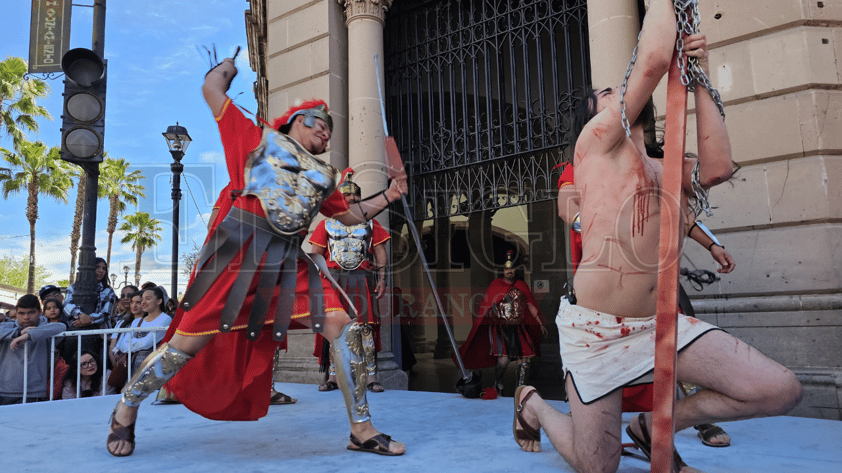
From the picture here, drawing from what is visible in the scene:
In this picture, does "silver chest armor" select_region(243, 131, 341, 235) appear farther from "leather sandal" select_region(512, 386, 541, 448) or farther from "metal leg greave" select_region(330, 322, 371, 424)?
"leather sandal" select_region(512, 386, 541, 448)

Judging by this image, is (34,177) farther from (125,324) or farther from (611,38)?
(611,38)

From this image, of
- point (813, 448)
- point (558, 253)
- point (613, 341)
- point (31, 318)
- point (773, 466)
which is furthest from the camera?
point (558, 253)

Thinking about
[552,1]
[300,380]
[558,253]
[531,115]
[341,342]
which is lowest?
[300,380]

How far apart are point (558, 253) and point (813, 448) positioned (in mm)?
9242

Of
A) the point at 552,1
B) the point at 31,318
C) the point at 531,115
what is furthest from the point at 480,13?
the point at 31,318

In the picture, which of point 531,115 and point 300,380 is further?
point 300,380

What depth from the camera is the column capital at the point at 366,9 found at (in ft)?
22.8

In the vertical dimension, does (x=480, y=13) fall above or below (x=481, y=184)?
above

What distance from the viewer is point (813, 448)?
297 cm

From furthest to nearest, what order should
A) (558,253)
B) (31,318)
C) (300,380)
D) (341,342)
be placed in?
(558,253)
(300,380)
(31,318)
(341,342)

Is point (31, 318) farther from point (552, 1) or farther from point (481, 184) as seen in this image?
point (552, 1)

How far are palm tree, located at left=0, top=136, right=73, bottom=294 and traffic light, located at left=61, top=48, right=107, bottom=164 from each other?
25784mm

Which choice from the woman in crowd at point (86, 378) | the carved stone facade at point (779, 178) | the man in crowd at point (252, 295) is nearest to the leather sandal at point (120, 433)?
the man in crowd at point (252, 295)

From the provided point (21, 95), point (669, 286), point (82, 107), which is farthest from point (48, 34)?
point (21, 95)
